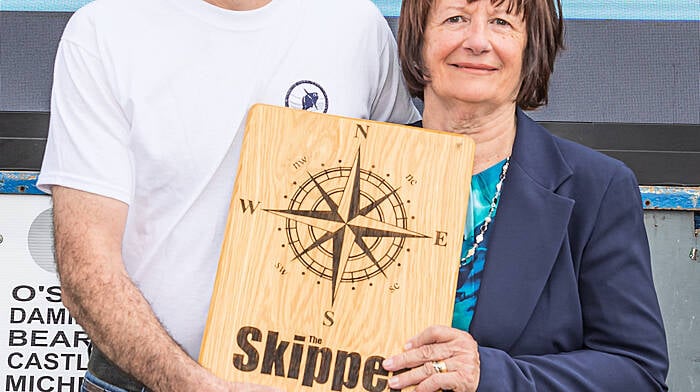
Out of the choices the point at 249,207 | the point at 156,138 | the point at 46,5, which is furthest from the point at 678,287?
the point at 46,5

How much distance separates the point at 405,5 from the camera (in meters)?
1.82

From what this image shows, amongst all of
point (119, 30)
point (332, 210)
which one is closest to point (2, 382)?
point (119, 30)

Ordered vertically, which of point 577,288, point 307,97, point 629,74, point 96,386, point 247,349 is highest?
point 629,74

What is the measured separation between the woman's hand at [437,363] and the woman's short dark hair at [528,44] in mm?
518

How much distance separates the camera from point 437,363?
4.94 ft

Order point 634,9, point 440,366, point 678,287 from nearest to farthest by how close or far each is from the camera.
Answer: point 440,366 → point 678,287 → point 634,9

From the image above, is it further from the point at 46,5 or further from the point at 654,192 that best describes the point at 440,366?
the point at 46,5

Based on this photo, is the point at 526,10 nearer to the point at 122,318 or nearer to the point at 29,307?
the point at 122,318

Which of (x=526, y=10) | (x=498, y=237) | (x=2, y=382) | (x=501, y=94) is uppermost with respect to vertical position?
(x=526, y=10)

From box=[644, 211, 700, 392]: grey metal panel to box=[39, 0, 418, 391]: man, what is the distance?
1.00 meters

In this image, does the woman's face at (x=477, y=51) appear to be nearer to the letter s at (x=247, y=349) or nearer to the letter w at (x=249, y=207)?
the letter w at (x=249, y=207)

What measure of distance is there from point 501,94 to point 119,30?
724 mm

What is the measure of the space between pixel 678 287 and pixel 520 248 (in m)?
0.89

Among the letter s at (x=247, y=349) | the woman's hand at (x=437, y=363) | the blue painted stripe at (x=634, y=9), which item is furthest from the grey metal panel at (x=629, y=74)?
the letter s at (x=247, y=349)
